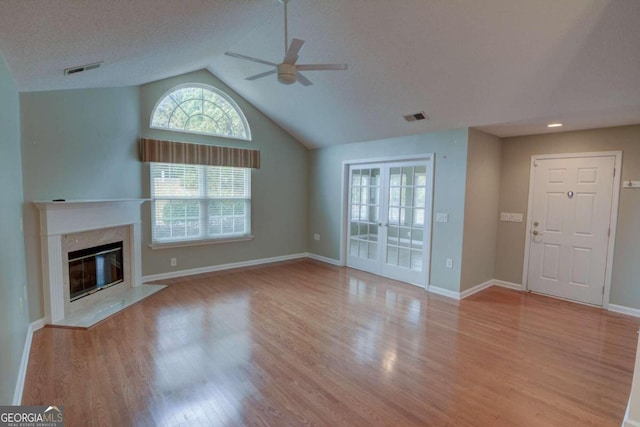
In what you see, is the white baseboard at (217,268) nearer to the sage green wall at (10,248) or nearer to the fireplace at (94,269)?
the fireplace at (94,269)

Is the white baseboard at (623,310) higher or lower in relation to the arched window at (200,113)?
lower

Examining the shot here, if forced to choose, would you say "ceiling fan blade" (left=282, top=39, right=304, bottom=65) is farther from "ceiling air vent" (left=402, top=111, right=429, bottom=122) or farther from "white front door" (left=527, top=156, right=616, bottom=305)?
"white front door" (left=527, top=156, right=616, bottom=305)

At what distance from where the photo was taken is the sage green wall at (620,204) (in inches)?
155

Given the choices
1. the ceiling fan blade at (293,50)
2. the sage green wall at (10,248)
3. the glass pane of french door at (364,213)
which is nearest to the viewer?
the sage green wall at (10,248)

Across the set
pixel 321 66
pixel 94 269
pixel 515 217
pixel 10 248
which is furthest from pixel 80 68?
pixel 515 217

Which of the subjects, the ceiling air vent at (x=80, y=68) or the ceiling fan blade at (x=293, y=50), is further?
the ceiling air vent at (x=80, y=68)

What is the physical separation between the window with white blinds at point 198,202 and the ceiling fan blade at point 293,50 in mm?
3205

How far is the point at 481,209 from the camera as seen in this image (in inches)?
187

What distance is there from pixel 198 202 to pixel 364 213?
3.01 metres

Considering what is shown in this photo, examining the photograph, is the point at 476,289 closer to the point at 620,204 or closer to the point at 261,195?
the point at 620,204

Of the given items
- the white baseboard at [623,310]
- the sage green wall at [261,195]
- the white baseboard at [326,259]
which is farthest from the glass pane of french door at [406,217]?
the white baseboard at [623,310]

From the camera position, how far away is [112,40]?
7.30 ft

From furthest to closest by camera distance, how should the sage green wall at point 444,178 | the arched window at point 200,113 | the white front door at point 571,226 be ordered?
the arched window at point 200,113
the sage green wall at point 444,178
the white front door at point 571,226

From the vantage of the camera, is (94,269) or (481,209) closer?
(94,269)
